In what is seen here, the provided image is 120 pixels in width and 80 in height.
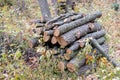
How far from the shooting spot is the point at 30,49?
7156 millimetres

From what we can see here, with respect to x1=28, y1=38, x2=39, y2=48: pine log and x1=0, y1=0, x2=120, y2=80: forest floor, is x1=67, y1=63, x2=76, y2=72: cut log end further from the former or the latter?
x1=28, y1=38, x2=39, y2=48: pine log

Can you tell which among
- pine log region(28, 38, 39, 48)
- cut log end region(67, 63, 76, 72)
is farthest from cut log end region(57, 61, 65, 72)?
pine log region(28, 38, 39, 48)

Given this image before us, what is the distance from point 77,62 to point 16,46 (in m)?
1.97

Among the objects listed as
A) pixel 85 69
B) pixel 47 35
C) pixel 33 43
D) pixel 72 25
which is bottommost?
pixel 85 69

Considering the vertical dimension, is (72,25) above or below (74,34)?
above

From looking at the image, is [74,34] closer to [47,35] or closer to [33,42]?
[47,35]

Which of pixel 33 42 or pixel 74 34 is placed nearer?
pixel 74 34

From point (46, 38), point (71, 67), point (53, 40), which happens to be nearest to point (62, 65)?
point (71, 67)

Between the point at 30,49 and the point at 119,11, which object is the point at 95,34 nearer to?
the point at 30,49

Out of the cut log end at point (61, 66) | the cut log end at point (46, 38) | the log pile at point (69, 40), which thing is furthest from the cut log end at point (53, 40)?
the cut log end at point (61, 66)

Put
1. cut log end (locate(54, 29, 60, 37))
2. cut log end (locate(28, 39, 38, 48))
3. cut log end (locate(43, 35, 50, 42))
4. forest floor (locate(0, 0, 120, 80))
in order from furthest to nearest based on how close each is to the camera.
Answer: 1. cut log end (locate(28, 39, 38, 48))
2. cut log end (locate(43, 35, 50, 42))
3. cut log end (locate(54, 29, 60, 37))
4. forest floor (locate(0, 0, 120, 80))

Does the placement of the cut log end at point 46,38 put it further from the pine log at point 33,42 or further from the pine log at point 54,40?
the pine log at point 33,42

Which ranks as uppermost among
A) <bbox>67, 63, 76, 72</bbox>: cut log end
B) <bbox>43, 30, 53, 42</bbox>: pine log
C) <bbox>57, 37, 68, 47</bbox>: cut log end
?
<bbox>43, 30, 53, 42</bbox>: pine log

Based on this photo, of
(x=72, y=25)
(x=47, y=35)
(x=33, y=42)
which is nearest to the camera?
(x=47, y=35)
